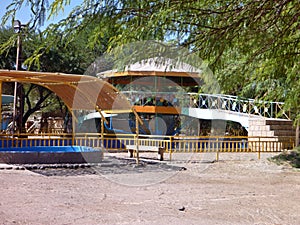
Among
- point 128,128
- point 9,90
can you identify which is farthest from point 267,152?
point 9,90

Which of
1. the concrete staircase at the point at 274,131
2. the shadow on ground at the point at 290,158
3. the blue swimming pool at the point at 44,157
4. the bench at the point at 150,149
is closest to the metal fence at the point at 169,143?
the bench at the point at 150,149

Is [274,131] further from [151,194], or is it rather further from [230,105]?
[151,194]

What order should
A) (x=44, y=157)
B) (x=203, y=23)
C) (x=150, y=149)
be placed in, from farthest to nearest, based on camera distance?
1. (x=150, y=149)
2. (x=44, y=157)
3. (x=203, y=23)

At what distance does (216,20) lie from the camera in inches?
207

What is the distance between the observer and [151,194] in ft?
31.1

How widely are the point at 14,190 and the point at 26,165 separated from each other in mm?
4403

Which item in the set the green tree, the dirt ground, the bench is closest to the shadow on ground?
the dirt ground

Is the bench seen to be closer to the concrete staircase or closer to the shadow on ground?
the shadow on ground

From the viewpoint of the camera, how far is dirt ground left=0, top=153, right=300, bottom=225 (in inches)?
279

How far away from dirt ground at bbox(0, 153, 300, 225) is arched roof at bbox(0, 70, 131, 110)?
2245mm

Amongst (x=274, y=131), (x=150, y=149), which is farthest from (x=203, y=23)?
(x=274, y=131)

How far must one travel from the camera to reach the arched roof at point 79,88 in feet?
45.1

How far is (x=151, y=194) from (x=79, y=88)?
7.14 m

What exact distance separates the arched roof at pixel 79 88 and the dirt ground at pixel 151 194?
2.24 meters
